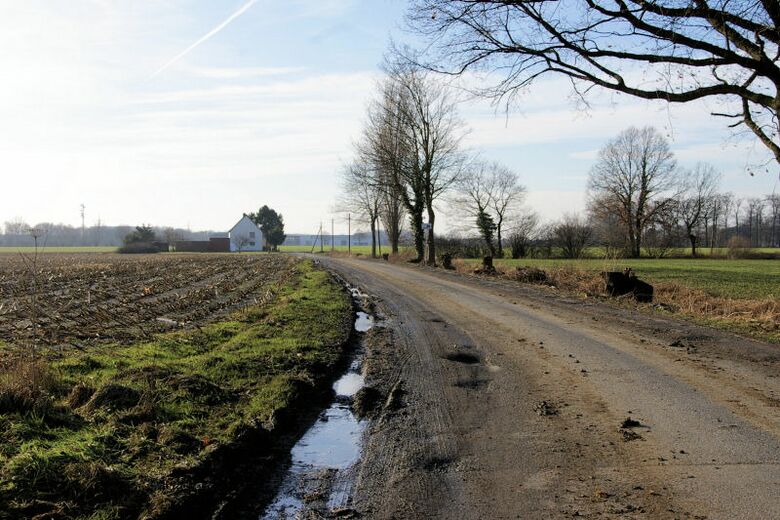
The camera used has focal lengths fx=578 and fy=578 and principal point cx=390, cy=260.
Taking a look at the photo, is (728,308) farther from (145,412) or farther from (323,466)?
(145,412)

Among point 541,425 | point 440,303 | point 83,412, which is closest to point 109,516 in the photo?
point 83,412

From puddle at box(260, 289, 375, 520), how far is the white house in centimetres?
10478

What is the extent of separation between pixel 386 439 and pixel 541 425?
1629mm

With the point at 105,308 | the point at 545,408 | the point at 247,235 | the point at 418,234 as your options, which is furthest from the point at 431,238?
the point at 247,235

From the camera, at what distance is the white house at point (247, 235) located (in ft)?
357

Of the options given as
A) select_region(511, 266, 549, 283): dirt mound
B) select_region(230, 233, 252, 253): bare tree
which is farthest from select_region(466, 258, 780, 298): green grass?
select_region(230, 233, 252, 253): bare tree

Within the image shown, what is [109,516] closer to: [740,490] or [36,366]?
[36,366]

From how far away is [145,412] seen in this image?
5.80 meters

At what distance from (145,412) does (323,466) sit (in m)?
1.96

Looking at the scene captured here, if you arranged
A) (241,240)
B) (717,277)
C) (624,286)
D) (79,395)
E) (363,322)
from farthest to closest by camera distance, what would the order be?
(241,240) < (717,277) < (624,286) < (363,322) < (79,395)

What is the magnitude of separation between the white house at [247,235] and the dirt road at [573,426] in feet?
333

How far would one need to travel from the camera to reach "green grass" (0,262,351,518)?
13.4ft

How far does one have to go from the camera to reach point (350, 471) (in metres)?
5.04

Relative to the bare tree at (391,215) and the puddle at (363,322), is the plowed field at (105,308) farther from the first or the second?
the bare tree at (391,215)
